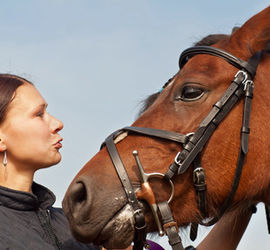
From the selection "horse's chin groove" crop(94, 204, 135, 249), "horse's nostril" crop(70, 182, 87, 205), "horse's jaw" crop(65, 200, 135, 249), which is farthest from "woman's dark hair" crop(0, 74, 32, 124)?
"horse's chin groove" crop(94, 204, 135, 249)

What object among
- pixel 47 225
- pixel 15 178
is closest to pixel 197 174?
pixel 47 225

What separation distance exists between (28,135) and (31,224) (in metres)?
0.74

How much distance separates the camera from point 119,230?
9.96ft

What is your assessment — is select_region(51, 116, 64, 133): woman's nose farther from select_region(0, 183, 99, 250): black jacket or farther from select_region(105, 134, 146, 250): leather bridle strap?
select_region(105, 134, 146, 250): leather bridle strap

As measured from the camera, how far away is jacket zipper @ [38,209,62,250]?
3264 mm

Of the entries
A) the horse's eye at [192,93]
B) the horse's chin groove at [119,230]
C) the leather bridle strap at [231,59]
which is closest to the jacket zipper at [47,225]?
the horse's chin groove at [119,230]

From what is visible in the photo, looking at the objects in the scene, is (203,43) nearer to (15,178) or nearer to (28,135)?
(28,135)

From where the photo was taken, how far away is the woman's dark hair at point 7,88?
351 centimetres

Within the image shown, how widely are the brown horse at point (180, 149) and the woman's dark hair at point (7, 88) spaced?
0.92 metres

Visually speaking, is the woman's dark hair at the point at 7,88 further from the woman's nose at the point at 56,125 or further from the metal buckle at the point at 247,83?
the metal buckle at the point at 247,83

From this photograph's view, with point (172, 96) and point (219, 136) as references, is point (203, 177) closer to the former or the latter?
point (219, 136)

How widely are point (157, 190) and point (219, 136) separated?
667 mm

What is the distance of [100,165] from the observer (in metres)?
3.16

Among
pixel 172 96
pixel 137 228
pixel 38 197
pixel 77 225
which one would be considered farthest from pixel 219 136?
pixel 38 197
